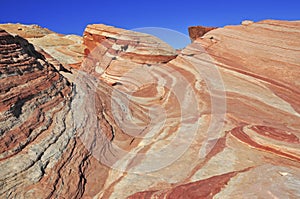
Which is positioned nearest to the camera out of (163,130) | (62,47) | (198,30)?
(163,130)

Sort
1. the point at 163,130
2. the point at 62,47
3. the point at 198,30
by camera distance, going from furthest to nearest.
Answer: the point at 198,30, the point at 62,47, the point at 163,130

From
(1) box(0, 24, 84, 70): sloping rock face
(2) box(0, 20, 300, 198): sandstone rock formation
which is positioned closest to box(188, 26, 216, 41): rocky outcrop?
(1) box(0, 24, 84, 70): sloping rock face

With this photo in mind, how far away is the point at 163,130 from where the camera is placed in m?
9.30

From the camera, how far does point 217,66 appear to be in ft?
43.6

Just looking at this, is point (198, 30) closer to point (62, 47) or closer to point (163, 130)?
point (62, 47)

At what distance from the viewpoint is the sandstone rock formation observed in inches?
229

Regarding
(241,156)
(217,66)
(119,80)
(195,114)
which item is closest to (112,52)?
(119,80)

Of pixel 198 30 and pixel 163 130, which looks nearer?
pixel 163 130

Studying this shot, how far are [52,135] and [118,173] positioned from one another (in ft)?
5.91

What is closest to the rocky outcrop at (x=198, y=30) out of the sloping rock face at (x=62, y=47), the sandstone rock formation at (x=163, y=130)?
the sloping rock face at (x=62, y=47)

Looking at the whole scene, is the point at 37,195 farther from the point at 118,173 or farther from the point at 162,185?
the point at 162,185

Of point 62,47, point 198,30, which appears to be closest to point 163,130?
point 62,47

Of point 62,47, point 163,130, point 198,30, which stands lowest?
point 163,130

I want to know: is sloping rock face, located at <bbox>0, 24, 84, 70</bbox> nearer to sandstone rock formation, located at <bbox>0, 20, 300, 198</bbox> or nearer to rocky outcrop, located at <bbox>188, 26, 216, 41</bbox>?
rocky outcrop, located at <bbox>188, 26, 216, 41</bbox>
